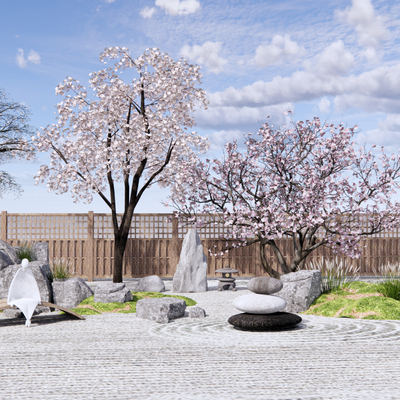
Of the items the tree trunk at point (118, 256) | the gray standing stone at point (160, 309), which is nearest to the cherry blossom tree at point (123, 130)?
the tree trunk at point (118, 256)

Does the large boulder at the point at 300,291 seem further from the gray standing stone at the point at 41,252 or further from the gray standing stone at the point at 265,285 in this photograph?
the gray standing stone at the point at 41,252

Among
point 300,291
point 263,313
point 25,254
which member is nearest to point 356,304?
point 300,291

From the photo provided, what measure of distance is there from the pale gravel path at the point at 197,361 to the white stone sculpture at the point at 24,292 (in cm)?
28

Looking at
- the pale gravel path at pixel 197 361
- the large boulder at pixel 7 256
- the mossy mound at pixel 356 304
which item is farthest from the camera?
the large boulder at pixel 7 256

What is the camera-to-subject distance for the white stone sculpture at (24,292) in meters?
6.18

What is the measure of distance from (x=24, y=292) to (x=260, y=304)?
3.38 meters

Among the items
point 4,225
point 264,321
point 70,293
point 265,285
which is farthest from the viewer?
point 4,225

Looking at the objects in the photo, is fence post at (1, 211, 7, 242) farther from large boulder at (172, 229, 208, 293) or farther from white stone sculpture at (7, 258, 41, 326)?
white stone sculpture at (7, 258, 41, 326)

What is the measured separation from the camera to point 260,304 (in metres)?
5.79

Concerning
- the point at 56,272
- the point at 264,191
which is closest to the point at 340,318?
the point at 264,191

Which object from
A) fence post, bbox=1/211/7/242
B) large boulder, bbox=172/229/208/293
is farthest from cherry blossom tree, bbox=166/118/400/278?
fence post, bbox=1/211/7/242

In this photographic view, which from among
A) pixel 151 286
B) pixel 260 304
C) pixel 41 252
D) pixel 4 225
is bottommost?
pixel 151 286

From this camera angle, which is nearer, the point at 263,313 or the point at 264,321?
the point at 264,321

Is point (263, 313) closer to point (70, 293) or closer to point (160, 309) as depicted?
point (160, 309)
